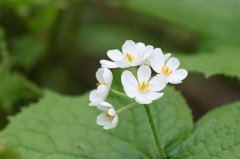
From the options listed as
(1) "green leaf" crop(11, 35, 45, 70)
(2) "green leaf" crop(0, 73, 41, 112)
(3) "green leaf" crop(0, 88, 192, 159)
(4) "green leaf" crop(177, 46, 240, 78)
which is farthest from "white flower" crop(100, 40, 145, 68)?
(1) "green leaf" crop(11, 35, 45, 70)

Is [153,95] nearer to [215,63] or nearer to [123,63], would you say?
[123,63]

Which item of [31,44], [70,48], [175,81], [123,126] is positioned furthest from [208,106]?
[175,81]

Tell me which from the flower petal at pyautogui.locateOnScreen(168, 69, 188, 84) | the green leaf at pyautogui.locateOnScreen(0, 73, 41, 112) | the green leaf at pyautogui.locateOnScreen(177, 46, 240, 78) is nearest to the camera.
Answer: the flower petal at pyautogui.locateOnScreen(168, 69, 188, 84)

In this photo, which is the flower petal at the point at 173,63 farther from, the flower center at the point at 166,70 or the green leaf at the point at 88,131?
the green leaf at the point at 88,131

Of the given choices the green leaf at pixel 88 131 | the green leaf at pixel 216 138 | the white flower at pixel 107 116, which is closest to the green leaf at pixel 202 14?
the green leaf at pixel 88 131

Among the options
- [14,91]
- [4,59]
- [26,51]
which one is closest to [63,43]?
[26,51]

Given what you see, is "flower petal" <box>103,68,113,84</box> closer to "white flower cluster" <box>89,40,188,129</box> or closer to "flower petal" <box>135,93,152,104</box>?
"white flower cluster" <box>89,40,188,129</box>
